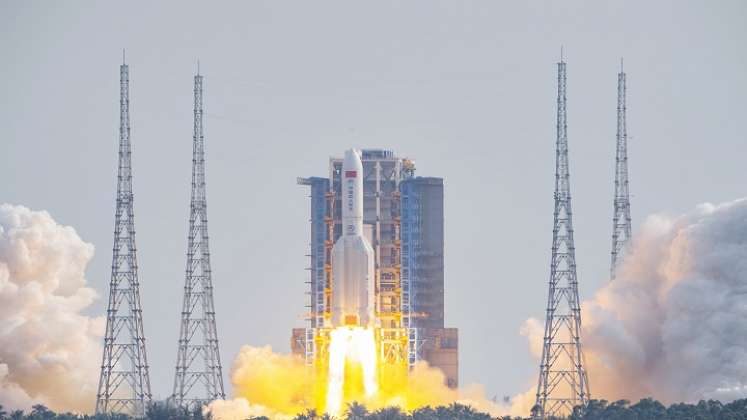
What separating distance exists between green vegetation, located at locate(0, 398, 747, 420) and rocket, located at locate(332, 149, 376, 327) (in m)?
5.71

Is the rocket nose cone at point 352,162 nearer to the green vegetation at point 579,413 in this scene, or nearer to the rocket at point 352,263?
the rocket at point 352,263

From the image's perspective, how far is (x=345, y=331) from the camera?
7825 inches

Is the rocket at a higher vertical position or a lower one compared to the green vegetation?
higher

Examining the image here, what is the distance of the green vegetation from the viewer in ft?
613

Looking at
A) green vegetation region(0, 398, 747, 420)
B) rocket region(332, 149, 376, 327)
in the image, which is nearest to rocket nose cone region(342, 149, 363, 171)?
rocket region(332, 149, 376, 327)

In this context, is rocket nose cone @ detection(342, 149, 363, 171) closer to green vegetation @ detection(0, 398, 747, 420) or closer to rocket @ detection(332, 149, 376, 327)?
rocket @ detection(332, 149, 376, 327)

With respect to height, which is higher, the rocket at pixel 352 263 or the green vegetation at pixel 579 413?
the rocket at pixel 352 263

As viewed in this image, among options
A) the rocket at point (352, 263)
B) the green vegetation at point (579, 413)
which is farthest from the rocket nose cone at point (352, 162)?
the green vegetation at point (579, 413)

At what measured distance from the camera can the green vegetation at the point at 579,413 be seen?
187m

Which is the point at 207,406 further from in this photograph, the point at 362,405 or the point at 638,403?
the point at 638,403

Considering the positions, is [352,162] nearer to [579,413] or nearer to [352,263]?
[352,263]

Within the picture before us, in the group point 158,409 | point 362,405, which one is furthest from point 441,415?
point 158,409

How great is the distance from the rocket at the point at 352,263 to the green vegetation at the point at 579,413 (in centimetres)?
571

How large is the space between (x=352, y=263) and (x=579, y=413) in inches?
665
